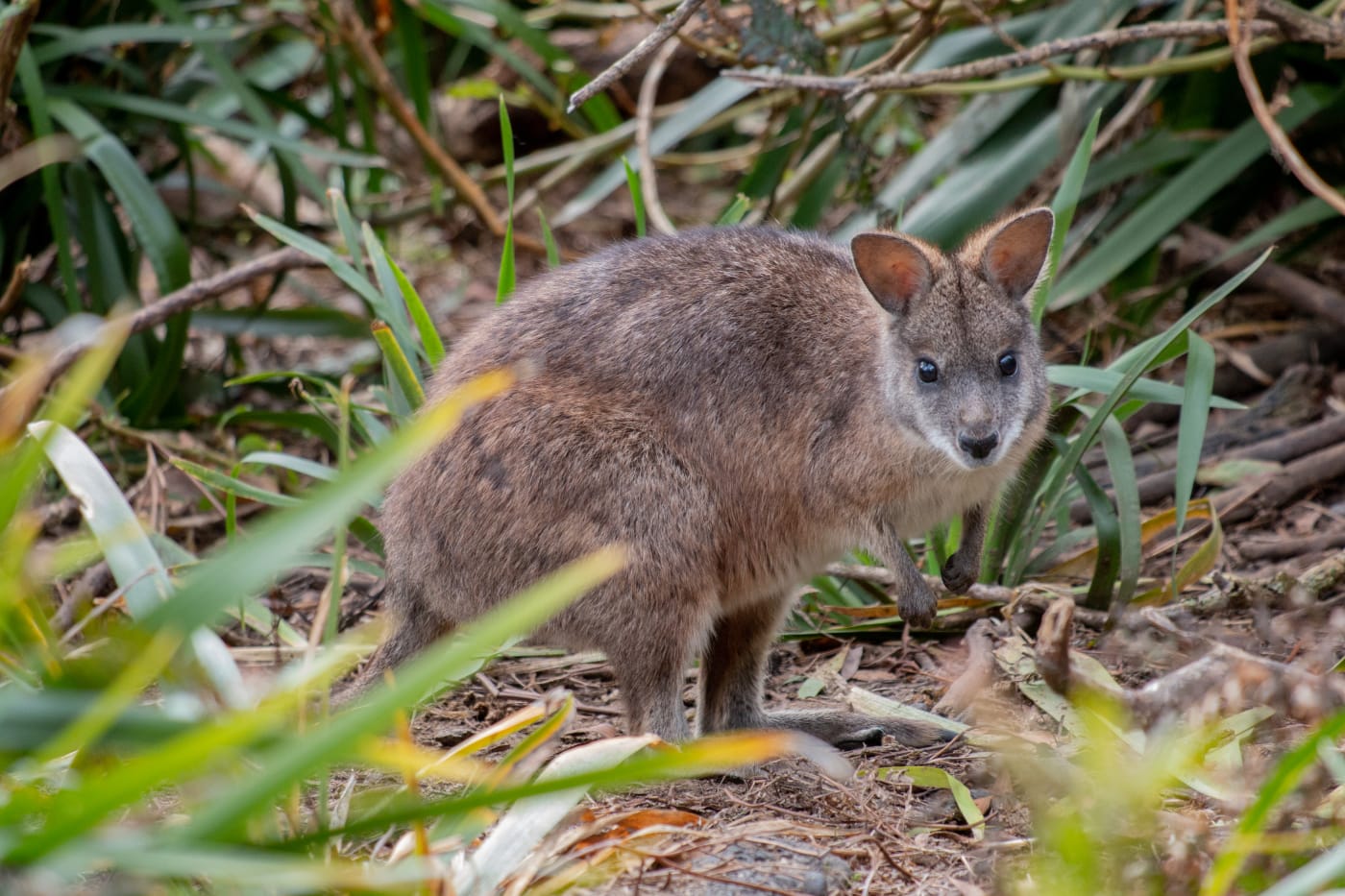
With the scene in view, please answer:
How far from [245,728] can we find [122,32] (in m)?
4.32

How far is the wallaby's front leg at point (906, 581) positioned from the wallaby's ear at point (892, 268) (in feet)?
1.93

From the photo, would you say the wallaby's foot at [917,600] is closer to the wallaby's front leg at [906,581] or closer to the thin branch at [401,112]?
the wallaby's front leg at [906,581]

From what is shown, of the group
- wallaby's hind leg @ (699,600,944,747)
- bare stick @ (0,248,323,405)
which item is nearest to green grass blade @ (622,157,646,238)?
bare stick @ (0,248,323,405)

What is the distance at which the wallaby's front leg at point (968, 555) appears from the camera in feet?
12.1

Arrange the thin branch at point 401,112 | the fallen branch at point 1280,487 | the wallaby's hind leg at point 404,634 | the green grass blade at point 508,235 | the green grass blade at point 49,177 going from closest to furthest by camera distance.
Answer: the wallaby's hind leg at point 404,634 → the green grass blade at point 508,235 → the fallen branch at point 1280,487 → the green grass blade at point 49,177 → the thin branch at point 401,112

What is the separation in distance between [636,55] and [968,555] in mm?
1504

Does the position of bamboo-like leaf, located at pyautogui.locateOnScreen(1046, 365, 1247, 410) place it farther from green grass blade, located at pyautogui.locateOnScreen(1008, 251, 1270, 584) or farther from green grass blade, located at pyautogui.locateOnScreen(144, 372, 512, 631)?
green grass blade, located at pyautogui.locateOnScreen(144, 372, 512, 631)

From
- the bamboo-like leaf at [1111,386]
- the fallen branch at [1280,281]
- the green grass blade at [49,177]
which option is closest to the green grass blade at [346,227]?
the green grass blade at [49,177]

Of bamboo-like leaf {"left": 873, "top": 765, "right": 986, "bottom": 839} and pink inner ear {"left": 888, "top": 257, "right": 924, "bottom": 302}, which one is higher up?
pink inner ear {"left": 888, "top": 257, "right": 924, "bottom": 302}

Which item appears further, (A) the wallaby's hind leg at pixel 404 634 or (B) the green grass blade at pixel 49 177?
(B) the green grass blade at pixel 49 177

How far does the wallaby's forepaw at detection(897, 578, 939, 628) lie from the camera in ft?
11.7

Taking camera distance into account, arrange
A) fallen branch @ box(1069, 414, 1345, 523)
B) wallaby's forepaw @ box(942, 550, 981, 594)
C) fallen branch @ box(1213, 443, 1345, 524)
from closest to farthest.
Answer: wallaby's forepaw @ box(942, 550, 981, 594) → fallen branch @ box(1213, 443, 1345, 524) → fallen branch @ box(1069, 414, 1345, 523)

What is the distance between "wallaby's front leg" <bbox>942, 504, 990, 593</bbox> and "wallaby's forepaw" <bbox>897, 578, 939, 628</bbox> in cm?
12

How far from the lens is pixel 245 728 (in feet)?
5.21
